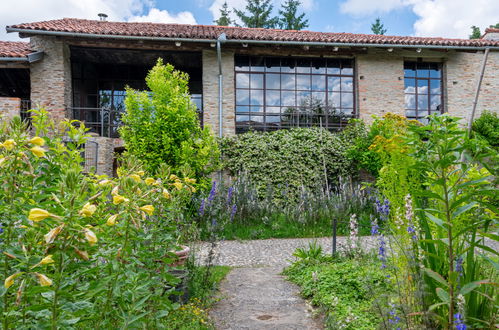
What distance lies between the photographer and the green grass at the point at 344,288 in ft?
9.23

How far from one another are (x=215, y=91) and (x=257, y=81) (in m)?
1.57

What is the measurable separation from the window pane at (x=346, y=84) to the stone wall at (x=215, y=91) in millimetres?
3774

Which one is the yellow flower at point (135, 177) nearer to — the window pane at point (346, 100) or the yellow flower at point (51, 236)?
the yellow flower at point (51, 236)

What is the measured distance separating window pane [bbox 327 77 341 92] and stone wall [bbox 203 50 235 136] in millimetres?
3361

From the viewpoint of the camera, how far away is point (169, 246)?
7.86 feet

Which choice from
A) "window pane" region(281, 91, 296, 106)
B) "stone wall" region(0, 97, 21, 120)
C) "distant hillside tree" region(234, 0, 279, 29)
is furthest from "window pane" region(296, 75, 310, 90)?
"distant hillside tree" region(234, 0, 279, 29)

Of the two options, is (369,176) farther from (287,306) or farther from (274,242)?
(287,306)

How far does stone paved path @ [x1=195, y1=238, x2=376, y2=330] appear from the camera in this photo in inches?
124

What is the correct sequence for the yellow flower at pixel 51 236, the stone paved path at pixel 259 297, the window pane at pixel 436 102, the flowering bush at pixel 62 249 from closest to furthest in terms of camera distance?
the yellow flower at pixel 51 236
the flowering bush at pixel 62 249
the stone paved path at pixel 259 297
the window pane at pixel 436 102

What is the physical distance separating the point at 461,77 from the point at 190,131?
9.69 metres

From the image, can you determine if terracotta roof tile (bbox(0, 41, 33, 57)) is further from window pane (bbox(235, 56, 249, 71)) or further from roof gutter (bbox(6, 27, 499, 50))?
window pane (bbox(235, 56, 249, 71))

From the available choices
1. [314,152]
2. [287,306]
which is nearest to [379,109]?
[314,152]

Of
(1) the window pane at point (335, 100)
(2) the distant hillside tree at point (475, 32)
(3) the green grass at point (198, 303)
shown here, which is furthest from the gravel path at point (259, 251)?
(2) the distant hillside tree at point (475, 32)

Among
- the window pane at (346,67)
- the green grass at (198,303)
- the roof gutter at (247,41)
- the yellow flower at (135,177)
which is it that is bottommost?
the green grass at (198,303)
